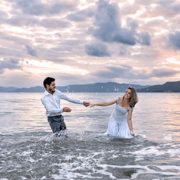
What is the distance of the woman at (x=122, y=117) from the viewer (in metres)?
10.4

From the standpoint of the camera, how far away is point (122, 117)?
1088 cm

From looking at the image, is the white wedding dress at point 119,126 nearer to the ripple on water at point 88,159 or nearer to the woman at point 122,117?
the woman at point 122,117

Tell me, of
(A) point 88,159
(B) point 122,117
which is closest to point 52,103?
(A) point 88,159

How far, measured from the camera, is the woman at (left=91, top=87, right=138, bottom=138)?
10397 millimetres

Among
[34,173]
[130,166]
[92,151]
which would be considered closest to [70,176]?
[34,173]

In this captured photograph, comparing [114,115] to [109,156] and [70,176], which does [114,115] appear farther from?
[70,176]

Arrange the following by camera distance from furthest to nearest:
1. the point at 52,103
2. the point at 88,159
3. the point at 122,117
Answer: the point at 122,117, the point at 52,103, the point at 88,159

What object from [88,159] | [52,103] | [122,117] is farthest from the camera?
[122,117]

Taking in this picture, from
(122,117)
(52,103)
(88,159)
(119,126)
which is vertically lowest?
(88,159)

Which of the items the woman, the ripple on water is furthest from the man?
the woman

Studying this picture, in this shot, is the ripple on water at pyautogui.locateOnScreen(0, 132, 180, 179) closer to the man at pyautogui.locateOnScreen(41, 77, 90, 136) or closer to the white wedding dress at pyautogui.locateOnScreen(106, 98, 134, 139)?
the white wedding dress at pyautogui.locateOnScreen(106, 98, 134, 139)

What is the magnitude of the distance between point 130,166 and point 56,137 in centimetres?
407

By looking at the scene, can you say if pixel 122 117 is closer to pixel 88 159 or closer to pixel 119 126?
pixel 119 126

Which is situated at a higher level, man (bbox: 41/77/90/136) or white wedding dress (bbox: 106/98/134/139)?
man (bbox: 41/77/90/136)
